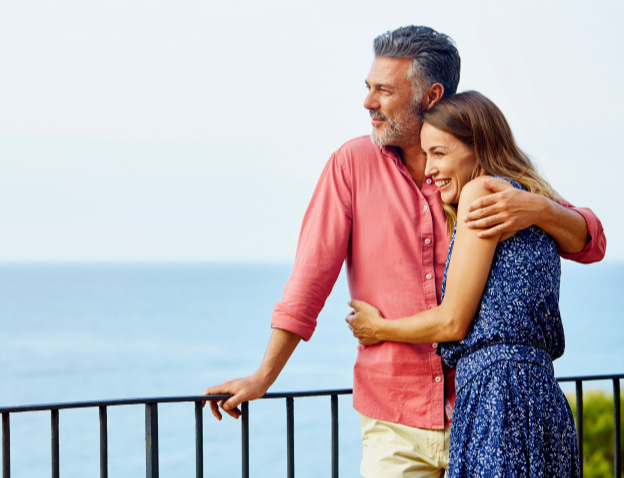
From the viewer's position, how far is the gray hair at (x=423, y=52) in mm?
1695

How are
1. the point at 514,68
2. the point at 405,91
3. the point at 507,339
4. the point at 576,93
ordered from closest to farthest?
1. the point at 507,339
2. the point at 405,91
3. the point at 514,68
4. the point at 576,93

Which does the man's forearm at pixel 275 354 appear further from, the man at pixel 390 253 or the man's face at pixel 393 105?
the man's face at pixel 393 105

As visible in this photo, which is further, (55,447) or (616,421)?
(616,421)

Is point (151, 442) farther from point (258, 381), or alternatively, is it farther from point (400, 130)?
point (400, 130)

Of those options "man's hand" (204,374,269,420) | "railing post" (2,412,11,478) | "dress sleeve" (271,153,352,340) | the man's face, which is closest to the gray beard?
the man's face

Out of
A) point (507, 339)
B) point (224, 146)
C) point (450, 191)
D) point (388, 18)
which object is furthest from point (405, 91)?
point (224, 146)

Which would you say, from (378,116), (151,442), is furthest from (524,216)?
(151,442)

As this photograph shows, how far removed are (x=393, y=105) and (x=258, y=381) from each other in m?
0.73

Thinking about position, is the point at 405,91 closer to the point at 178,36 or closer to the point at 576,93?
the point at 576,93

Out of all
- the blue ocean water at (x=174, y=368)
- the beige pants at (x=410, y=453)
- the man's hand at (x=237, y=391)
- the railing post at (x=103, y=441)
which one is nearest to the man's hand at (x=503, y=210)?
the beige pants at (x=410, y=453)

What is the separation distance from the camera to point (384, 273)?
1.63m

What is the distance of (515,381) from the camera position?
53.2 inches

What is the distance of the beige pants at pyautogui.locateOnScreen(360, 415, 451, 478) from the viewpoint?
1577 mm

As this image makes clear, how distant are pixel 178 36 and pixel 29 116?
47.5 ft
